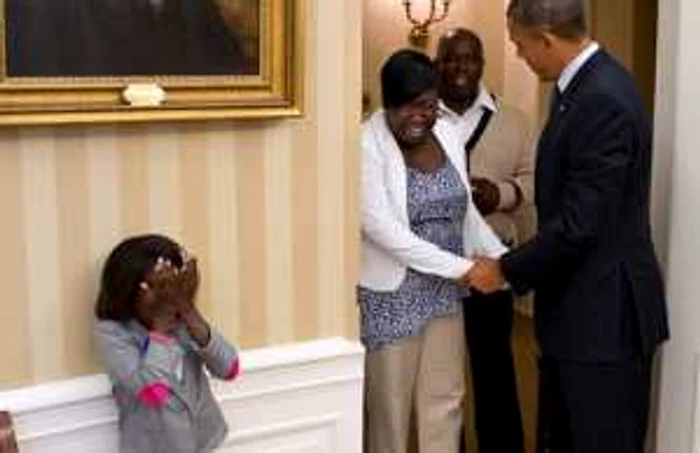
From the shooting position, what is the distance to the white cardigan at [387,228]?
232 centimetres

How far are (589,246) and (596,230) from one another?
0.16ft

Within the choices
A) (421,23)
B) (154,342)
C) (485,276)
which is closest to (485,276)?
(485,276)

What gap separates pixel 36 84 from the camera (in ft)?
5.32

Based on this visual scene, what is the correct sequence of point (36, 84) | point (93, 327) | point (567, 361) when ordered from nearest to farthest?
point (36, 84) < point (93, 327) < point (567, 361)

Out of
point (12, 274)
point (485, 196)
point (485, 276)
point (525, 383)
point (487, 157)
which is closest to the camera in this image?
point (12, 274)

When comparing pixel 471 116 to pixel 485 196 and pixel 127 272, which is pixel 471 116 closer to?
pixel 485 196

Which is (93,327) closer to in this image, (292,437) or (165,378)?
(165,378)

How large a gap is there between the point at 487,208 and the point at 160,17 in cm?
142

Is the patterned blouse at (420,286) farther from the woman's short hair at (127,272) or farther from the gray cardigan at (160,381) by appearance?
the woman's short hair at (127,272)

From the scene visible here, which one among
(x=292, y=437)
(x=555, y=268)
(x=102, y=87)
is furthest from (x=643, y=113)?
(x=102, y=87)

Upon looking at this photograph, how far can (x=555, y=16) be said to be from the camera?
7.44 ft

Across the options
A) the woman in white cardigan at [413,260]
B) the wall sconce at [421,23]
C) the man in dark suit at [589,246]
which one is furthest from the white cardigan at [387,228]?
the wall sconce at [421,23]

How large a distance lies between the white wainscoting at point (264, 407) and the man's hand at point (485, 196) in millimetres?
923

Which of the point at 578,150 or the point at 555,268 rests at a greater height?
the point at 578,150
